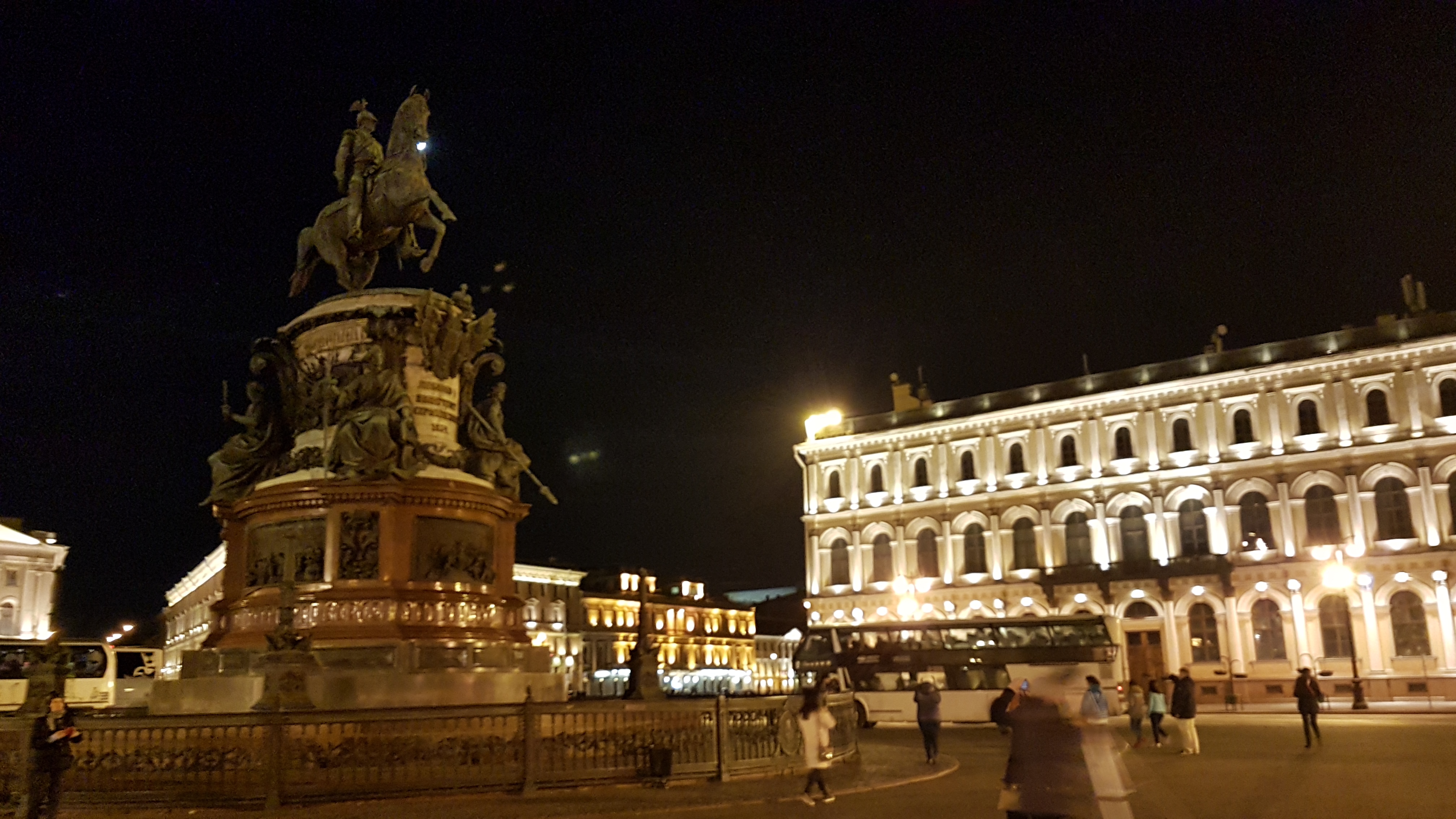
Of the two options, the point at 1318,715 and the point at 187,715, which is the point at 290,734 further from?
the point at 1318,715

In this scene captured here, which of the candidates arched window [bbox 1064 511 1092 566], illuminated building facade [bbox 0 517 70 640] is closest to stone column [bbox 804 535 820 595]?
arched window [bbox 1064 511 1092 566]

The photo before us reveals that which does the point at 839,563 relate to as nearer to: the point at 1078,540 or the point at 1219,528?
the point at 1078,540

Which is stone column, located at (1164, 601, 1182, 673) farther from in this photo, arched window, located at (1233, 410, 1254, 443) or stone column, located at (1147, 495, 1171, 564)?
arched window, located at (1233, 410, 1254, 443)

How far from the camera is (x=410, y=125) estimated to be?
19.5m

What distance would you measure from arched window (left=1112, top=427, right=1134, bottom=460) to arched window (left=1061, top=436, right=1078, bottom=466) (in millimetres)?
1901

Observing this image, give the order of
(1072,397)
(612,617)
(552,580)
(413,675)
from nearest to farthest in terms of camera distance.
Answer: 1. (413,675)
2. (1072,397)
3. (552,580)
4. (612,617)

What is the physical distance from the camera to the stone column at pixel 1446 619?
4475 cm

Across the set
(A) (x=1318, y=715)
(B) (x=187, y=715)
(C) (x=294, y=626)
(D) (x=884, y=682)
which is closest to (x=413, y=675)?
(C) (x=294, y=626)

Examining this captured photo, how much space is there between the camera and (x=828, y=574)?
210 feet

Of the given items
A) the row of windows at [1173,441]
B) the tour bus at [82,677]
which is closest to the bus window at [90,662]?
the tour bus at [82,677]

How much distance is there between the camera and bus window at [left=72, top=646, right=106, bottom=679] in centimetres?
3247

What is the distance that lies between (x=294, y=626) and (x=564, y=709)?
17.3ft

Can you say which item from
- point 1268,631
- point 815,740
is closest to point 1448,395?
point 1268,631

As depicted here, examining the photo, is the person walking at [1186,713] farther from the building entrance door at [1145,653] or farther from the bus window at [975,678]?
the building entrance door at [1145,653]
